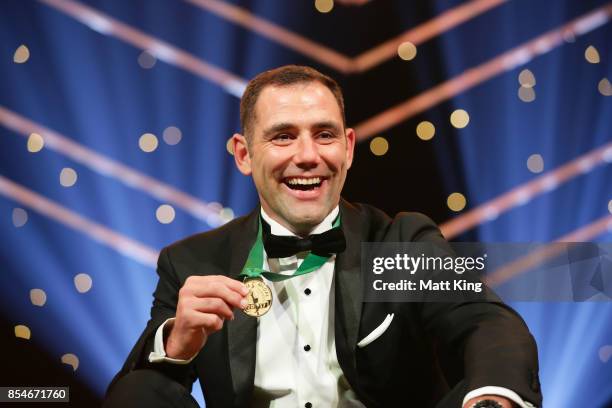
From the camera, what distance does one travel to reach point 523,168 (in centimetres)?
249

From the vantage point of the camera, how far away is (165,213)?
256cm

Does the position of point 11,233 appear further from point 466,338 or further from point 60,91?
point 466,338

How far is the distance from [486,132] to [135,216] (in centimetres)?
120

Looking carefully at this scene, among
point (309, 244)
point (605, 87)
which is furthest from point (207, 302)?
point (605, 87)

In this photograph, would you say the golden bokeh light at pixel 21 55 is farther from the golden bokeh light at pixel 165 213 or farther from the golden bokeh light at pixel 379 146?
the golden bokeh light at pixel 379 146

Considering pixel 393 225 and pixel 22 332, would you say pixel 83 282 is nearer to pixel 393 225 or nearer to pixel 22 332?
pixel 22 332

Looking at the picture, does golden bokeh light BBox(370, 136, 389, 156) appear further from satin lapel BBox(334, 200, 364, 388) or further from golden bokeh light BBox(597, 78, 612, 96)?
golden bokeh light BBox(597, 78, 612, 96)

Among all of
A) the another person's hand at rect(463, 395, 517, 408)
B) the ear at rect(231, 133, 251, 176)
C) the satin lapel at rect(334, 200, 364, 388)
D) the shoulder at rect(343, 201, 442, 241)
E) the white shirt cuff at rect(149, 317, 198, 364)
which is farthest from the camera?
the ear at rect(231, 133, 251, 176)

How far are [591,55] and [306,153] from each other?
1.19m

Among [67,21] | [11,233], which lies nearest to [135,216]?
[11,233]

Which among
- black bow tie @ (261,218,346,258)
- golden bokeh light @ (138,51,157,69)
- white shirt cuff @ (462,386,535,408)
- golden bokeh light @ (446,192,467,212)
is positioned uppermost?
golden bokeh light @ (138,51,157,69)

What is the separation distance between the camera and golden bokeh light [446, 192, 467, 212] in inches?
98.4

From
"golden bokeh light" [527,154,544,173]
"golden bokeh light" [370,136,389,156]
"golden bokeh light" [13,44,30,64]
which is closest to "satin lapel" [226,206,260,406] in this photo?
"golden bokeh light" [370,136,389,156]

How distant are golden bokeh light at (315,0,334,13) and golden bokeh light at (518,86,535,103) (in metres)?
0.69
